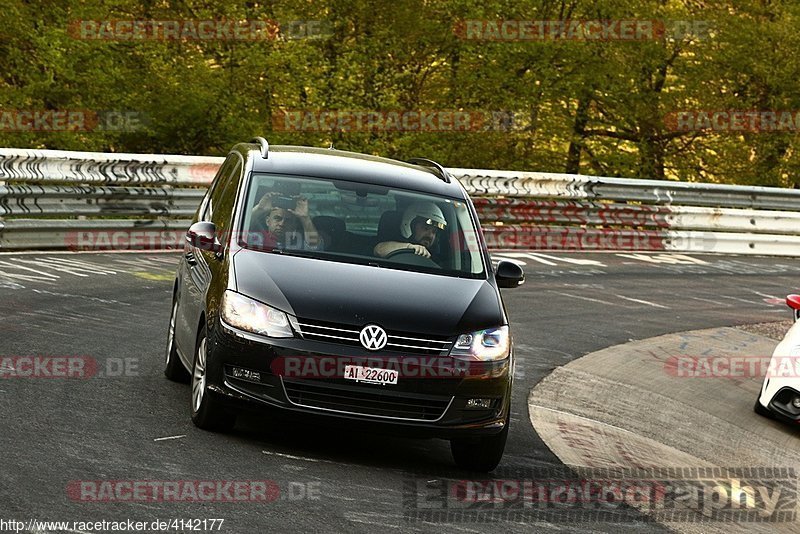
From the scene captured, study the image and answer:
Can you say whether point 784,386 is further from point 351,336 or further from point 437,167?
point 351,336

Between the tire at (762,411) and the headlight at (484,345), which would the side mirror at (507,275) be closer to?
the headlight at (484,345)

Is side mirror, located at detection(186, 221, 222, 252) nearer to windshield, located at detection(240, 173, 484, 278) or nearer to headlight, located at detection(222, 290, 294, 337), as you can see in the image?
windshield, located at detection(240, 173, 484, 278)

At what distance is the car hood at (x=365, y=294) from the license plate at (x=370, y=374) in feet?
0.80

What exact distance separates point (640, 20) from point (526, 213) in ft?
30.6

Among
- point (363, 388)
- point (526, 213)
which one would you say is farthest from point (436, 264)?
point (526, 213)

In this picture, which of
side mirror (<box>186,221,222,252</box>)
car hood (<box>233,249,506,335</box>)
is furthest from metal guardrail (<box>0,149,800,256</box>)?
car hood (<box>233,249,506,335</box>)

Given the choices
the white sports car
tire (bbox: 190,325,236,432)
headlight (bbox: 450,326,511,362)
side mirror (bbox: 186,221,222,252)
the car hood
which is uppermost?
side mirror (bbox: 186,221,222,252)

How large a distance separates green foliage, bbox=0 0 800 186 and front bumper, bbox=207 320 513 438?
650 inches

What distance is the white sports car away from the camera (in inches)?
450

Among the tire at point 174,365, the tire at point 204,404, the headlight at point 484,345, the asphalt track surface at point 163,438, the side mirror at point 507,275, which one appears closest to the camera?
the asphalt track surface at point 163,438

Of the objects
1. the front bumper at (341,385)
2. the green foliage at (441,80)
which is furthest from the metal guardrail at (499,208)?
the front bumper at (341,385)

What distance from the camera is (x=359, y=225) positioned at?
862 cm

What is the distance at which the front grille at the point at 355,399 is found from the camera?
753 cm

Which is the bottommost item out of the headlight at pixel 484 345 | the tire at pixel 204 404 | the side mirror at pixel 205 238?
the tire at pixel 204 404
